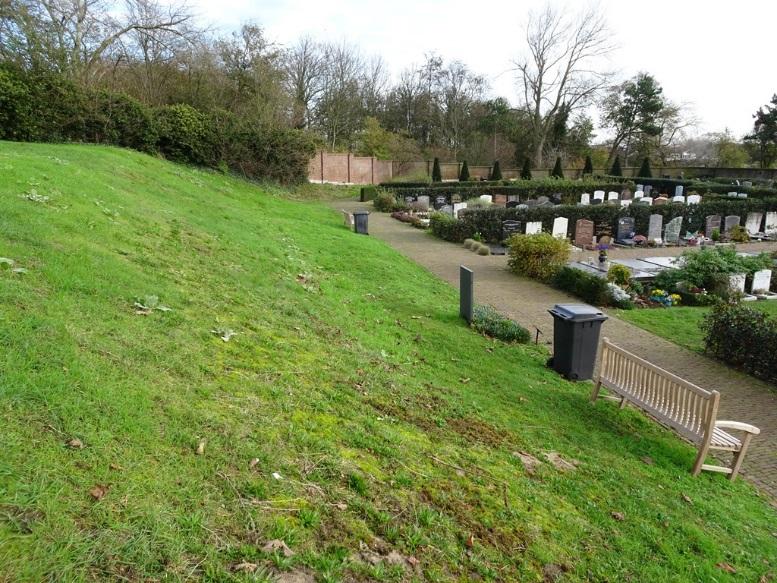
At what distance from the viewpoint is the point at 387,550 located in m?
2.94

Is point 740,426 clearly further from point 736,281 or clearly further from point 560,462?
point 736,281

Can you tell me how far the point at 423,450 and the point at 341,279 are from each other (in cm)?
667

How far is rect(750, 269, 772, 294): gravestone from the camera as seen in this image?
1309 centimetres

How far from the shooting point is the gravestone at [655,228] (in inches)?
810

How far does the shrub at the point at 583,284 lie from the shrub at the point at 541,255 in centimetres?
40

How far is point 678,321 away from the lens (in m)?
11.0

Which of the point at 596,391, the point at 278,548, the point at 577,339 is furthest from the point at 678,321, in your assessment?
the point at 278,548

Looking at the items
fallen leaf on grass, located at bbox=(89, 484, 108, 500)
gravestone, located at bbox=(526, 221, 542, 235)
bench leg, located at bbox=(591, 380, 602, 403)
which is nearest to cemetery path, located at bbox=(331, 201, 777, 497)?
bench leg, located at bbox=(591, 380, 602, 403)

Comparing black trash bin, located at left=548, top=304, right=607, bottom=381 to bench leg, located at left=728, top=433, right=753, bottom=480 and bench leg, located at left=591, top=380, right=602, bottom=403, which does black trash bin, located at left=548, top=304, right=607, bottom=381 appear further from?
bench leg, located at left=728, top=433, right=753, bottom=480

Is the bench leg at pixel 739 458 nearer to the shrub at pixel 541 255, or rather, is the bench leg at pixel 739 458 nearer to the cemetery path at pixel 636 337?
the cemetery path at pixel 636 337

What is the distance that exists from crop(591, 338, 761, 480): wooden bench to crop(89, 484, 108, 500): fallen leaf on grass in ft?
17.4

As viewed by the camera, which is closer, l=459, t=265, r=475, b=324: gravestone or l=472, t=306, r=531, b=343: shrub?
l=472, t=306, r=531, b=343: shrub

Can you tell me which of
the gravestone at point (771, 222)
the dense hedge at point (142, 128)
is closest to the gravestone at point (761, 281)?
the gravestone at point (771, 222)

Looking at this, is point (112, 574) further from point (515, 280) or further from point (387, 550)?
point (515, 280)
